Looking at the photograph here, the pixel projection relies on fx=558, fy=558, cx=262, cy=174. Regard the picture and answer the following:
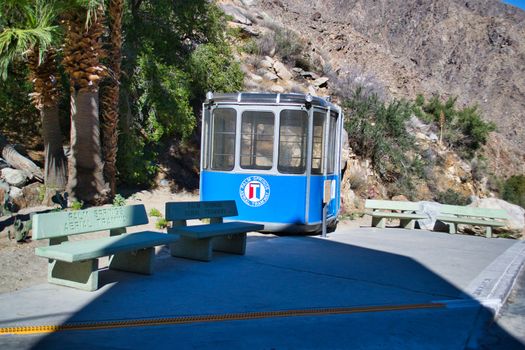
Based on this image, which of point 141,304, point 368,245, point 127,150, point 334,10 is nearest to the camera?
point 141,304

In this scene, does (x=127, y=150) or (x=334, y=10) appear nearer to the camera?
(x=127, y=150)

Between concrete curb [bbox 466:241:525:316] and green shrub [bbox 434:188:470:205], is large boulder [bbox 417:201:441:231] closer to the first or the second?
concrete curb [bbox 466:241:525:316]

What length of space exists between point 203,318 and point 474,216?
404 inches

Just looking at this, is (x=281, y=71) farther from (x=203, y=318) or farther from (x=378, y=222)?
(x=203, y=318)

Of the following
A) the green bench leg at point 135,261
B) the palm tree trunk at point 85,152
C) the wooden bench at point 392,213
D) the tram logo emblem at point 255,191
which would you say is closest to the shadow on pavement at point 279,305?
the green bench leg at point 135,261

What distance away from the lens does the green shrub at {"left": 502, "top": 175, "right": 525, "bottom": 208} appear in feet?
90.9

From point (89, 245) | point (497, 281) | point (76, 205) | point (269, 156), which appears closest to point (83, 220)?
point (89, 245)

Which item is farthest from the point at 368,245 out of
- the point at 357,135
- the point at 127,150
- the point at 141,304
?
the point at 357,135

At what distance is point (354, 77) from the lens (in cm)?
2828

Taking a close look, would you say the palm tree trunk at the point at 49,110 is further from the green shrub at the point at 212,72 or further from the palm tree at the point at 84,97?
the green shrub at the point at 212,72

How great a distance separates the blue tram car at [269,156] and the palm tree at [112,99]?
105 inches

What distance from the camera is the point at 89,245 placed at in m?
5.74

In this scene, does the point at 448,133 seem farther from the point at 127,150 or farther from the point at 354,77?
the point at 127,150

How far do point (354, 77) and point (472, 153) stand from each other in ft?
27.1
